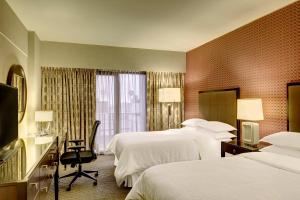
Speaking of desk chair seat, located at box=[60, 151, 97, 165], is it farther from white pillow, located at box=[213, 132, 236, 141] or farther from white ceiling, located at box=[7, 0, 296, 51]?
white ceiling, located at box=[7, 0, 296, 51]

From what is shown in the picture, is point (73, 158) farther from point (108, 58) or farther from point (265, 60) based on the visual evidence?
point (265, 60)

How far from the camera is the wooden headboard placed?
412 centimetres

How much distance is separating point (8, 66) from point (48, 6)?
3.36 feet

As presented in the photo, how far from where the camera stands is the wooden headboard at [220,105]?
412 centimetres

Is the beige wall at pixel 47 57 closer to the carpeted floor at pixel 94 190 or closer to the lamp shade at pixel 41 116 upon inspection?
the lamp shade at pixel 41 116

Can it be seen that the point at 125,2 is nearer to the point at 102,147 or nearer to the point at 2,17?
the point at 2,17

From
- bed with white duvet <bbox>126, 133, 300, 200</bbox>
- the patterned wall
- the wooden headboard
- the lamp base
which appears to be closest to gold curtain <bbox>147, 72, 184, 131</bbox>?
the wooden headboard

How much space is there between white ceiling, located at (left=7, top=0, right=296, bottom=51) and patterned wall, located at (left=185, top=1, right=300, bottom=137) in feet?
0.59

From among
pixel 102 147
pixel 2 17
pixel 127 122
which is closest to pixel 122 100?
pixel 127 122

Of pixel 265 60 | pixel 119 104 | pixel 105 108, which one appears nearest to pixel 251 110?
pixel 265 60

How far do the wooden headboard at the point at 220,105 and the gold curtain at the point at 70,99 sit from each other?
→ 8.29 ft

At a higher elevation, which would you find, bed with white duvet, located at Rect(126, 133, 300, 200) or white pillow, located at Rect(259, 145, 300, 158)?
white pillow, located at Rect(259, 145, 300, 158)

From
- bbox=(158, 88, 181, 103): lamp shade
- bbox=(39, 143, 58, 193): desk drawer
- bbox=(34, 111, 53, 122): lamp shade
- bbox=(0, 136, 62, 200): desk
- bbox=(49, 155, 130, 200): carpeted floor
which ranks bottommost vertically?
bbox=(49, 155, 130, 200): carpeted floor

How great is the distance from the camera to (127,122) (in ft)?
18.7
